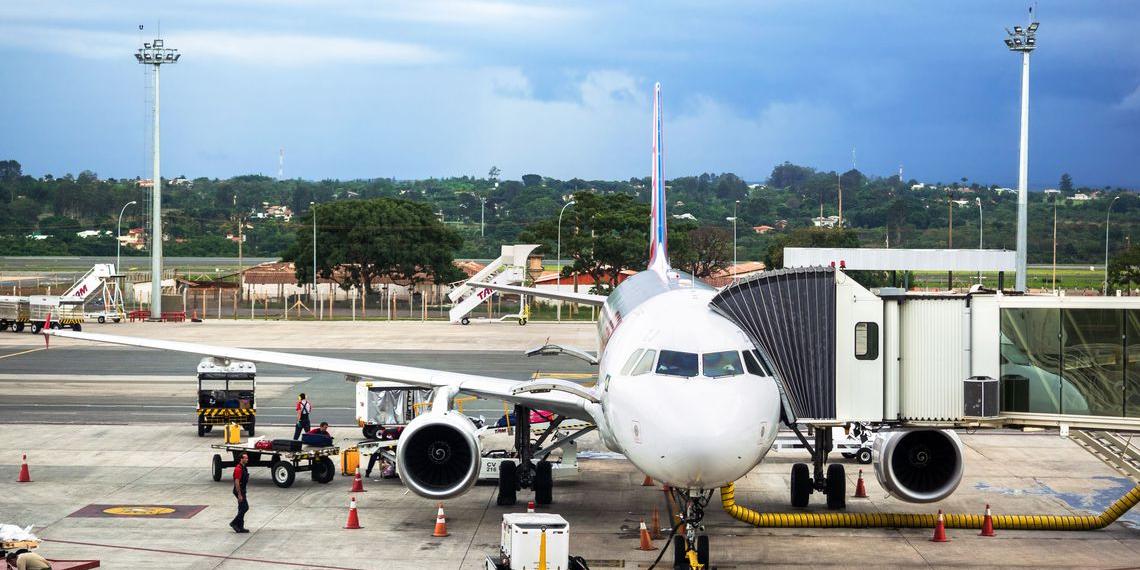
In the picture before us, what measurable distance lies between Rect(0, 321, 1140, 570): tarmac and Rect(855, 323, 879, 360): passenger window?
11.6ft

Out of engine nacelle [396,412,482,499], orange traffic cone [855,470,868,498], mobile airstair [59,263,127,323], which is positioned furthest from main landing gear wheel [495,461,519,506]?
mobile airstair [59,263,127,323]

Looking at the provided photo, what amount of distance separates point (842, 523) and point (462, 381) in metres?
8.51

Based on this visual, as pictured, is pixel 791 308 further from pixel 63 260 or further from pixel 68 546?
pixel 63 260

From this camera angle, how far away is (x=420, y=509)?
2644 centimetres

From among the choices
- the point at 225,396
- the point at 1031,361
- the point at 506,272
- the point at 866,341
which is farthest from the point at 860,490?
the point at 506,272

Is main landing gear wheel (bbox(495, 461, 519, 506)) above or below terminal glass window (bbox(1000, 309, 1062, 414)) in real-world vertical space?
below

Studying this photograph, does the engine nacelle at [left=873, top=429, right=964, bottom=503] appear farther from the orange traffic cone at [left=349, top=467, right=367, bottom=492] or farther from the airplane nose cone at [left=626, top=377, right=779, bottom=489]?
the orange traffic cone at [left=349, top=467, right=367, bottom=492]

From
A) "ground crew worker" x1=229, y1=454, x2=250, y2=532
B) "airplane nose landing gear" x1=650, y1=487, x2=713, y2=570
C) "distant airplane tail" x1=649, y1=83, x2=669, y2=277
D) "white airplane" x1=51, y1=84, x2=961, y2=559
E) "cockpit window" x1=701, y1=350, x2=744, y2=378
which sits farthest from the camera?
"distant airplane tail" x1=649, y1=83, x2=669, y2=277

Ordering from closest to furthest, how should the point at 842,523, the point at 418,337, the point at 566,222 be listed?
the point at 842,523, the point at 418,337, the point at 566,222

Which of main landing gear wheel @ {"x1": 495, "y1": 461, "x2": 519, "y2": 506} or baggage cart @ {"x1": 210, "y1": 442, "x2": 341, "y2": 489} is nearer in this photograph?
main landing gear wheel @ {"x1": 495, "y1": 461, "x2": 519, "y2": 506}

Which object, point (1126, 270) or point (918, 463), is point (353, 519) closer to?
point (918, 463)

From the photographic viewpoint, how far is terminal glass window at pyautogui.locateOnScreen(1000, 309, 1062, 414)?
23.2 m

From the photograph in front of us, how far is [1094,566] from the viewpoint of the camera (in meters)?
21.8

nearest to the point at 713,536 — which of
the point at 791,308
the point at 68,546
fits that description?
the point at 791,308
